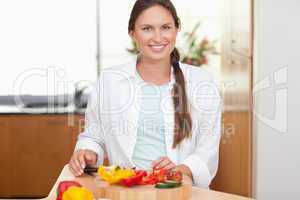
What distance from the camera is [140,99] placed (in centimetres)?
191

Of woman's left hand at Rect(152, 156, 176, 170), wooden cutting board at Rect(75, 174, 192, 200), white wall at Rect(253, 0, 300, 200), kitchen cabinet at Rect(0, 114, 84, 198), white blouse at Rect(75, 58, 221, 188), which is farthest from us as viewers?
kitchen cabinet at Rect(0, 114, 84, 198)

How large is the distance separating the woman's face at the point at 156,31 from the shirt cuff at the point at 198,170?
35 centimetres

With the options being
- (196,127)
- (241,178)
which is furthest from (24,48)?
(196,127)

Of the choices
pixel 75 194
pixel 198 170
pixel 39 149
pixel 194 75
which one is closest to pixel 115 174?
pixel 75 194

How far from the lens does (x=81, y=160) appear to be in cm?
174

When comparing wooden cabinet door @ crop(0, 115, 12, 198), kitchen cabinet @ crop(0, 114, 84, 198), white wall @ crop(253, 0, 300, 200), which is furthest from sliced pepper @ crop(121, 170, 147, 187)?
wooden cabinet door @ crop(0, 115, 12, 198)

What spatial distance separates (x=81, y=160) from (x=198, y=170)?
358mm

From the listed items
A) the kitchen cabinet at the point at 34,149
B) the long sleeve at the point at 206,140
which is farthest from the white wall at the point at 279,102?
the kitchen cabinet at the point at 34,149

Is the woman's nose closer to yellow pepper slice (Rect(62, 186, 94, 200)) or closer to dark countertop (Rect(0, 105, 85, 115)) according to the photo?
yellow pepper slice (Rect(62, 186, 94, 200))

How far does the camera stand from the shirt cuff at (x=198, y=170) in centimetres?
177

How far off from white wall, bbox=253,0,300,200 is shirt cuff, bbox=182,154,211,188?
0.90 metres

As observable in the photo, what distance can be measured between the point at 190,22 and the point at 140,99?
208 centimetres

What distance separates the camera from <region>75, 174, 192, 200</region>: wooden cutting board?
1.40 metres

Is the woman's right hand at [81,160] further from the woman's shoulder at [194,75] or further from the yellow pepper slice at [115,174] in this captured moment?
the woman's shoulder at [194,75]
